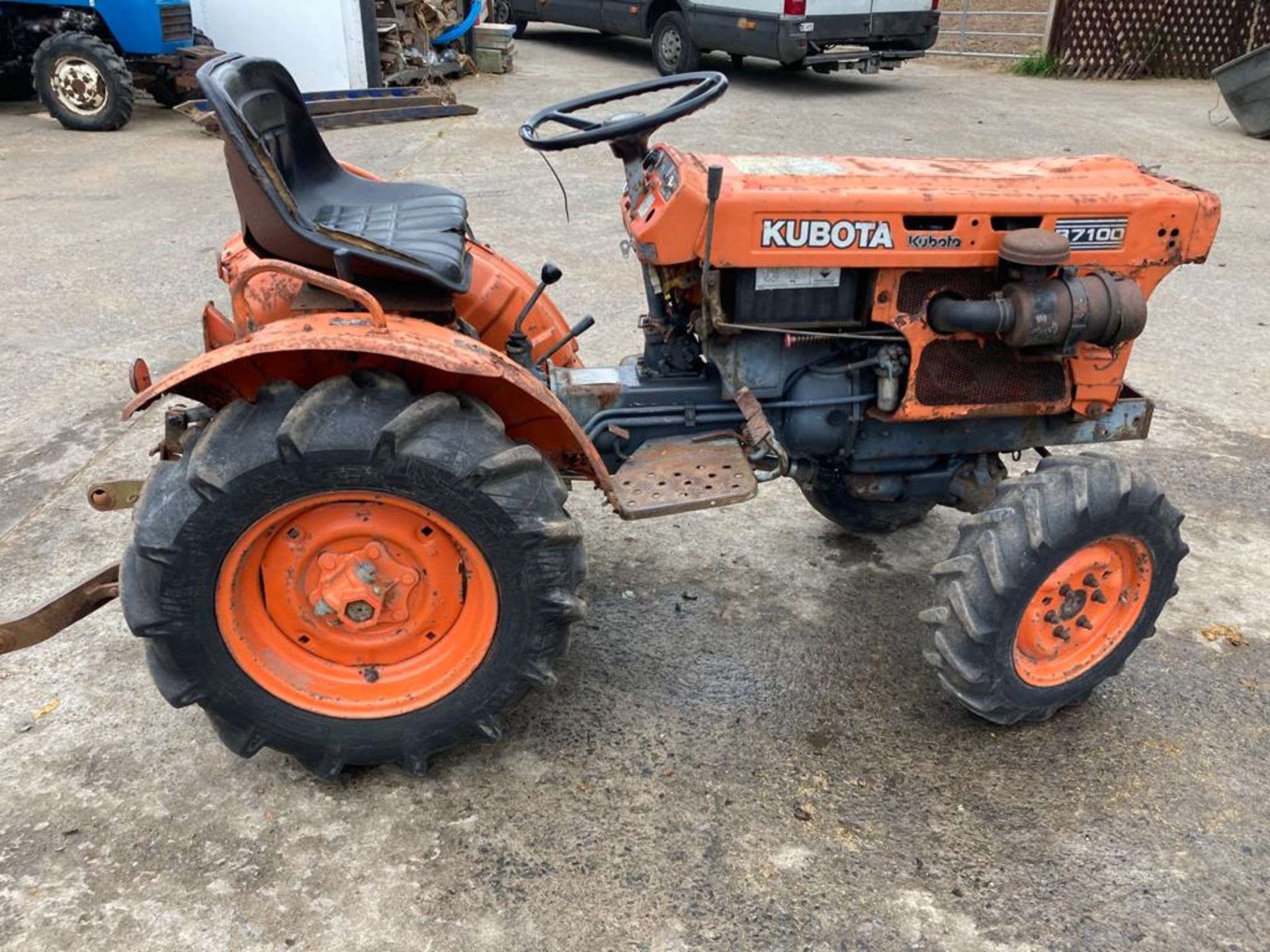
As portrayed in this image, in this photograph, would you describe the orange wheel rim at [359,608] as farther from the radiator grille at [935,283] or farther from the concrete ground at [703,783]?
the radiator grille at [935,283]

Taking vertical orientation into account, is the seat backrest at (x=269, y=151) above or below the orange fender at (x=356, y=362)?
above

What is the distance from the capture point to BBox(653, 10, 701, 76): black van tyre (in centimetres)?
1177

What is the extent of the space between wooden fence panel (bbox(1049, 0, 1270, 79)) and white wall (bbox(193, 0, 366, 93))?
27.9ft

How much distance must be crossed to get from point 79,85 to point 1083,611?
387 inches

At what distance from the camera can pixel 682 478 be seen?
2682mm

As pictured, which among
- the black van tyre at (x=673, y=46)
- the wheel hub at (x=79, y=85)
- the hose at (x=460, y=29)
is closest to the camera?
the wheel hub at (x=79, y=85)

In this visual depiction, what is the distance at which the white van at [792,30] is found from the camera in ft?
34.8

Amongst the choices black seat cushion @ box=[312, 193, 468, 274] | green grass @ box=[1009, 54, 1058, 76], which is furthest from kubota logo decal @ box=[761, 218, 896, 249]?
green grass @ box=[1009, 54, 1058, 76]

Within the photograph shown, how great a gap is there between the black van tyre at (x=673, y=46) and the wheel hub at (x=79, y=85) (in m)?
5.80

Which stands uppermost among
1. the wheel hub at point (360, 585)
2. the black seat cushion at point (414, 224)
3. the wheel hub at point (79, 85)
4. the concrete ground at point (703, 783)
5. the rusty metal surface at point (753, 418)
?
the black seat cushion at point (414, 224)

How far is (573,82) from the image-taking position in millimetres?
12203

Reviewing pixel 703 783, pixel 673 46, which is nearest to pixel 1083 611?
pixel 703 783

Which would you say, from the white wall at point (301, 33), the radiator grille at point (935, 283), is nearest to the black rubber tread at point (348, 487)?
the radiator grille at point (935, 283)

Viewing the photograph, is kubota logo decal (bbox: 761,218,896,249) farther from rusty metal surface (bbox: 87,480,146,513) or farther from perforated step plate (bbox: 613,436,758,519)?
rusty metal surface (bbox: 87,480,146,513)
